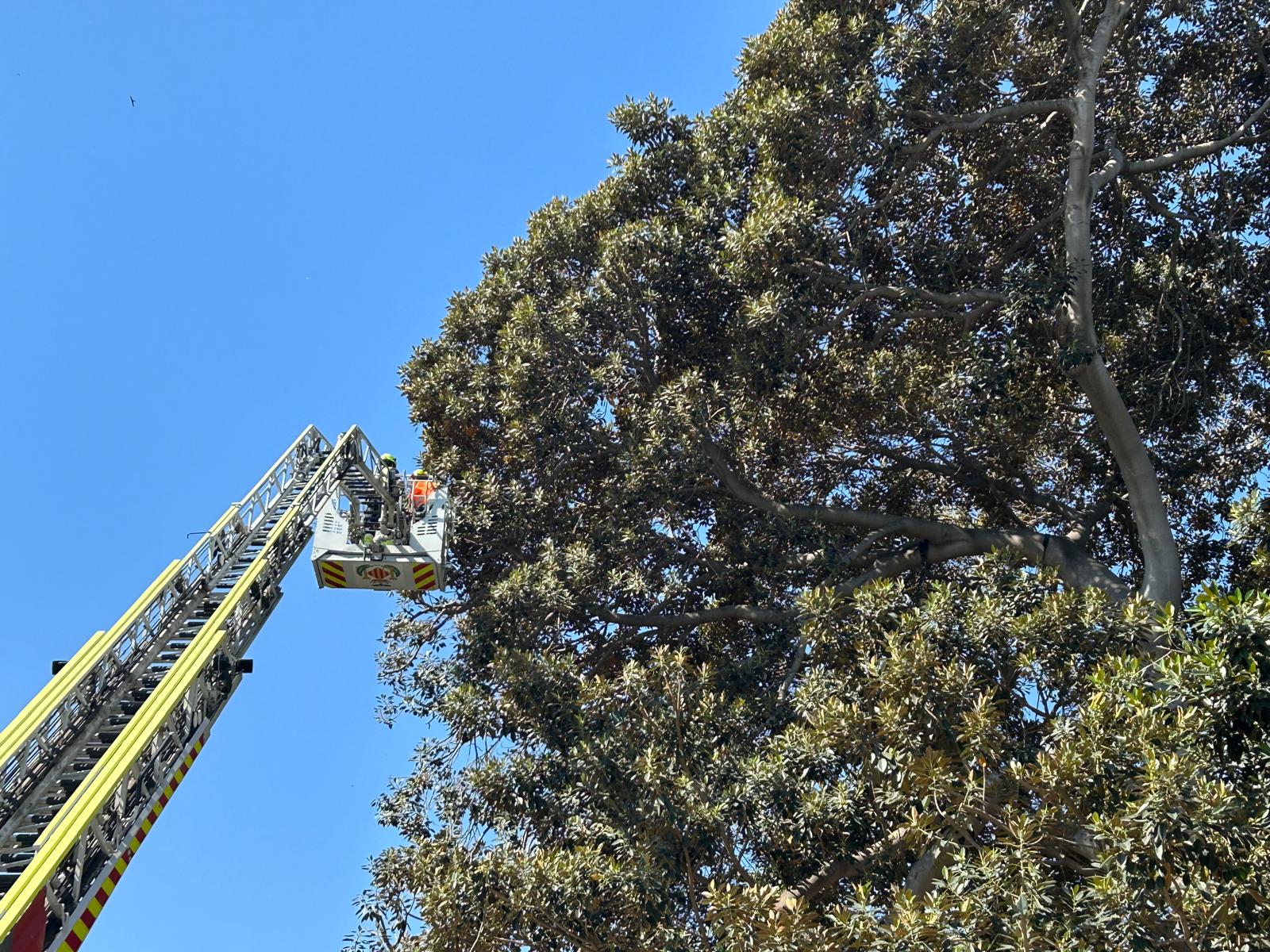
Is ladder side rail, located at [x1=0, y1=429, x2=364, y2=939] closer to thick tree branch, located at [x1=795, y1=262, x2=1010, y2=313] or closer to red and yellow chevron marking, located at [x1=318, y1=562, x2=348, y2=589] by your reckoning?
red and yellow chevron marking, located at [x1=318, y1=562, x2=348, y2=589]

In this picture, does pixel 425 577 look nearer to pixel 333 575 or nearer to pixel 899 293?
pixel 333 575

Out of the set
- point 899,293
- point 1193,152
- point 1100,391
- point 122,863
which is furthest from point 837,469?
point 122,863

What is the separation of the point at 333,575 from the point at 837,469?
7837 millimetres

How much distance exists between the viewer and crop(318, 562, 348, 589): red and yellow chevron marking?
15531 mm

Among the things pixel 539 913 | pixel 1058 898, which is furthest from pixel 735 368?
pixel 1058 898

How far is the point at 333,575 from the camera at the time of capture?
15680mm

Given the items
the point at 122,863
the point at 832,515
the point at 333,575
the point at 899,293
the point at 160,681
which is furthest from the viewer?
the point at 832,515

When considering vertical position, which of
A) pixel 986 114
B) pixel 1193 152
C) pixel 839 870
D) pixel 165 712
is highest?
pixel 1193 152

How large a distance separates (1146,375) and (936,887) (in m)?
9.43

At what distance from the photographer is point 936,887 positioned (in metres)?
11.1

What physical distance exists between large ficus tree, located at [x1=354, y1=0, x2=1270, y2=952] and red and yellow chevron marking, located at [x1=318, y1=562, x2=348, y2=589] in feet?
6.20

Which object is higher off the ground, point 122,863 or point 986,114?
point 986,114

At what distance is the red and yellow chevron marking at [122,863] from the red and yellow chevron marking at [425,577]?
4.02 meters

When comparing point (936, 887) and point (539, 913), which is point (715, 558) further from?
point (936, 887)
